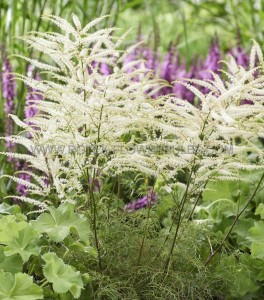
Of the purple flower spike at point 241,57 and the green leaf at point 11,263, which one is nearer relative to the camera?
the green leaf at point 11,263

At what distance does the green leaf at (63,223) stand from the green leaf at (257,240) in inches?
27.7

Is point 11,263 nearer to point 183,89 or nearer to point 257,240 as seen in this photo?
point 257,240

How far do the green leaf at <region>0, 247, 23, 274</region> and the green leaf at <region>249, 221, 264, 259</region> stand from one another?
2.97 feet

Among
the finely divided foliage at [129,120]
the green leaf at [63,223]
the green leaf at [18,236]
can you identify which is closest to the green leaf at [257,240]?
the finely divided foliage at [129,120]

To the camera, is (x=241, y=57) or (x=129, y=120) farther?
(x=241, y=57)

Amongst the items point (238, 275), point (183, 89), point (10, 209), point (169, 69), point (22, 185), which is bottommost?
point (238, 275)

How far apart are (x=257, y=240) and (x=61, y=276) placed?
85 cm

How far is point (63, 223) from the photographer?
209 cm

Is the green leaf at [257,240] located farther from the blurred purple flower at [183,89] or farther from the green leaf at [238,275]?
the blurred purple flower at [183,89]

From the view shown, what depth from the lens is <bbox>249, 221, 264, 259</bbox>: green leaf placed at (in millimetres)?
2391

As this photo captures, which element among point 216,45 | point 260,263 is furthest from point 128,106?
point 216,45

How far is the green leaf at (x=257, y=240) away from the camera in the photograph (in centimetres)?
239

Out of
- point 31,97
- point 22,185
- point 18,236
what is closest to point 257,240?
point 18,236

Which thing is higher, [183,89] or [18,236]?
[183,89]
